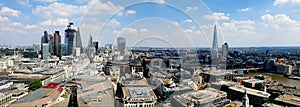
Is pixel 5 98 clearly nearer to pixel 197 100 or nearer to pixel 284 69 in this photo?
pixel 197 100

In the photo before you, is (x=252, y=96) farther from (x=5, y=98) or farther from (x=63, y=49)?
(x=63, y=49)

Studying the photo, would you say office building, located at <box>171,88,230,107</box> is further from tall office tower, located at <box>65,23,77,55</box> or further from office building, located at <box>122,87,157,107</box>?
tall office tower, located at <box>65,23,77,55</box>

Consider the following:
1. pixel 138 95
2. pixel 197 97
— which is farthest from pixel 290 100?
pixel 138 95

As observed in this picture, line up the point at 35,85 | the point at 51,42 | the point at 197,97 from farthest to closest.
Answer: the point at 51,42 < the point at 35,85 < the point at 197,97

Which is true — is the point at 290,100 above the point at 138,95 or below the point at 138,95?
below

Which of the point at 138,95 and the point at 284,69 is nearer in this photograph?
the point at 138,95

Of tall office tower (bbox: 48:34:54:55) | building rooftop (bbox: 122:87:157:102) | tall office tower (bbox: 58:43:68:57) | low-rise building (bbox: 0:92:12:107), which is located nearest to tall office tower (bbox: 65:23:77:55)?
tall office tower (bbox: 58:43:68:57)

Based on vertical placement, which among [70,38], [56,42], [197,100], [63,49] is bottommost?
[197,100]

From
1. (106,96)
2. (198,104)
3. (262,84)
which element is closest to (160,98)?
(198,104)

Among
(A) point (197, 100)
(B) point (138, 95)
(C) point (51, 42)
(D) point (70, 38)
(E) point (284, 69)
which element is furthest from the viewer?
(C) point (51, 42)
